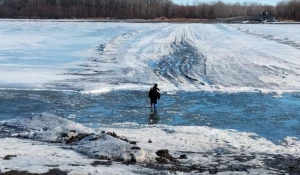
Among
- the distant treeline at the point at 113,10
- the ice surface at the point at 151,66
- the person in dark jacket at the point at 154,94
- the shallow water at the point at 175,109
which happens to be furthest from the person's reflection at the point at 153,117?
the distant treeline at the point at 113,10

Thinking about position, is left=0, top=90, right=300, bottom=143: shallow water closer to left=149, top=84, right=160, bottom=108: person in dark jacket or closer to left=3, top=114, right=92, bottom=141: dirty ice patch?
left=149, top=84, right=160, bottom=108: person in dark jacket

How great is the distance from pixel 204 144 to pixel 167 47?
24.3 m

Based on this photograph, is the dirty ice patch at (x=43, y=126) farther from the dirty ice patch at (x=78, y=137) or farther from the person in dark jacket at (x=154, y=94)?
the person in dark jacket at (x=154, y=94)

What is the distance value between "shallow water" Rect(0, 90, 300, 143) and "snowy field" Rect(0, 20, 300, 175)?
0.03 meters

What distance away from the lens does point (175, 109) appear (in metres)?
16.6

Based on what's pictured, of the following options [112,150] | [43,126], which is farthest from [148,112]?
[112,150]

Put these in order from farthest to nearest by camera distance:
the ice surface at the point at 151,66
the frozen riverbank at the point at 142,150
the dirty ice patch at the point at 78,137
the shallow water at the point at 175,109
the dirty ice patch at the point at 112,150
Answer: the ice surface at the point at 151,66, the shallow water at the point at 175,109, the dirty ice patch at the point at 78,137, the dirty ice patch at the point at 112,150, the frozen riverbank at the point at 142,150

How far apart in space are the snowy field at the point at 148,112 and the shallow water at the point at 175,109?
0.03 metres

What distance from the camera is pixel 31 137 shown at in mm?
12312

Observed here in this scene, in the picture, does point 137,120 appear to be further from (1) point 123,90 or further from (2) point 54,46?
(2) point 54,46

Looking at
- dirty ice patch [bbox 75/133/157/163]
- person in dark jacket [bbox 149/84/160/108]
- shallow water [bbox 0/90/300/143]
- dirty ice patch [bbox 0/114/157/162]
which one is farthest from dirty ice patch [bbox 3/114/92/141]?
person in dark jacket [bbox 149/84/160/108]

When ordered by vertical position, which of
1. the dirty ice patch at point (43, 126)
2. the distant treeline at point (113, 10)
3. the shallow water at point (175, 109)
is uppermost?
the distant treeline at point (113, 10)

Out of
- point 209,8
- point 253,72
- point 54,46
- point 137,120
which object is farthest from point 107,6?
point 137,120

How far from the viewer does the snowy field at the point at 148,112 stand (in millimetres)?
10031
